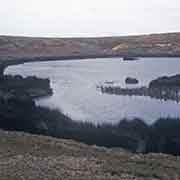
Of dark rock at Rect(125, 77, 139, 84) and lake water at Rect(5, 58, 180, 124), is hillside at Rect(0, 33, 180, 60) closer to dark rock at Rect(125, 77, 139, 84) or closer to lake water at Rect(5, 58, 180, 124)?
dark rock at Rect(125, 77, 139, 84)

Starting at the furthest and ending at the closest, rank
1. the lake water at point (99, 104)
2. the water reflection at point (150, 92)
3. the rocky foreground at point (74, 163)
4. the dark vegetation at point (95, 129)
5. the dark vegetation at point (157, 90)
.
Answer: the dark vegetation at point (157, 90) → the water reflection at point (150, 92) → the lake water at point (99, 104) → the dark vegetation at point (95, 129) → the rocky foreground at point (74, 163)

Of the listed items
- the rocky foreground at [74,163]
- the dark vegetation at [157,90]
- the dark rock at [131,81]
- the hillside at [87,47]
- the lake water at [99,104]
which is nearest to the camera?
the rocky foreground at [74,163]

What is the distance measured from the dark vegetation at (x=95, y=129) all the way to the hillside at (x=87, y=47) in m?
68.0

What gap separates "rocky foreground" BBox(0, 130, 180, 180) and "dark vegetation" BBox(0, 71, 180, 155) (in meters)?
3.13

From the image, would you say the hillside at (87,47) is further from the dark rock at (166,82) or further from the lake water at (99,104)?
the dark rock at (166,82)

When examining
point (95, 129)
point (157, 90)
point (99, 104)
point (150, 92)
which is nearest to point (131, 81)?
point (157, 90)

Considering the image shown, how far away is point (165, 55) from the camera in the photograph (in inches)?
4385

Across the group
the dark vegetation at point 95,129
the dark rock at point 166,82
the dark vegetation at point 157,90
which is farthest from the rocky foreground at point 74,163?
the dark rock at point 166,82

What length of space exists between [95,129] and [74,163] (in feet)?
43.1

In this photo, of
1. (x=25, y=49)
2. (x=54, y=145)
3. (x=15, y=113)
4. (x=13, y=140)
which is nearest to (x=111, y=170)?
(x=54, y=145)

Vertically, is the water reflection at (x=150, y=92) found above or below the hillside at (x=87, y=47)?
above

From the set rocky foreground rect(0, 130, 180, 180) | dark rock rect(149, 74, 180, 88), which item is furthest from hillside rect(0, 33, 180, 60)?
rocky foreground rect(0, 130, 180, 180)

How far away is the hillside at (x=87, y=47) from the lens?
120 meters

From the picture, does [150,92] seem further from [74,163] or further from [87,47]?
[87,47]
